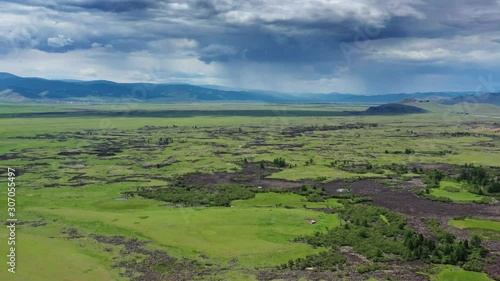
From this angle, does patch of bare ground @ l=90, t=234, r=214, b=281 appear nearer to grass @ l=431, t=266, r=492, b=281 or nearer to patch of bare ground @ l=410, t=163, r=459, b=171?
grass @ l=431, t=266, r=492, b=281

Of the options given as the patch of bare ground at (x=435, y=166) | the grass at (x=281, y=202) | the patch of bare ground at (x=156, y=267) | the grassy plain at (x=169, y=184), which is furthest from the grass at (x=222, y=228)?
the patch of bare ground at (x=435, y=166)

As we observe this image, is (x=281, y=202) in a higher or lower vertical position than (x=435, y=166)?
lower

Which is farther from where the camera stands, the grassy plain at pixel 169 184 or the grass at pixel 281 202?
the grass at pixel 281 202

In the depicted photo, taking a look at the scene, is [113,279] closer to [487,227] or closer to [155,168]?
[487,227]

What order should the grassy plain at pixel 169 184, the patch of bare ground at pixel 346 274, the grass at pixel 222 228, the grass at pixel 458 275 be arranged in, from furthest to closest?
1. the grass at pixel 222 228
2. the grassy plain at pixel 169 184
3. the patch of bare ground at pixel 346 274
4. the grass at pixel 458 275

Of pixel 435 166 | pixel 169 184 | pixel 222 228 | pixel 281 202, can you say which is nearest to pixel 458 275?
pixel 222 228

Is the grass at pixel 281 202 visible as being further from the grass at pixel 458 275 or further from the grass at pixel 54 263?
the grass at pixel 54 263

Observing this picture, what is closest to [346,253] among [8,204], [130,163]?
[8,204]

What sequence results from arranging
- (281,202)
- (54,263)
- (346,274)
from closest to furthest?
(346,274), (54,263), (281,202)

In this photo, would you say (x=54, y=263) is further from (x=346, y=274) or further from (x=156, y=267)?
(x=346, y=274)

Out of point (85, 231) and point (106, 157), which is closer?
point (85, 231)

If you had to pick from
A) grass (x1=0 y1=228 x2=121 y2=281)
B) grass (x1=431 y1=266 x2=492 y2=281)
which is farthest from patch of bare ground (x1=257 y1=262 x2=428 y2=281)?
grass (x1=0 y1=228 x2=121 y2=281)
